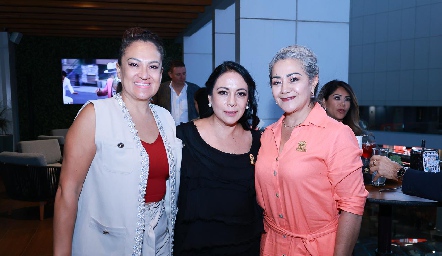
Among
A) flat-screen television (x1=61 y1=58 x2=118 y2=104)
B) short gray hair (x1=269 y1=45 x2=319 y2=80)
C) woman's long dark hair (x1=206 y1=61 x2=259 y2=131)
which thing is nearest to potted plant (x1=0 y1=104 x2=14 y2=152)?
flat-screen television (x1=61 y1=58 x2=118 y2=104)

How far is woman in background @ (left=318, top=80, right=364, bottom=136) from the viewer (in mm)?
3713

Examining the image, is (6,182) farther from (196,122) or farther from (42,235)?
(196,122)

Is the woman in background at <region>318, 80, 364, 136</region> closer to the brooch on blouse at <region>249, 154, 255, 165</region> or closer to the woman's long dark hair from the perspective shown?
the woman's long dark hair

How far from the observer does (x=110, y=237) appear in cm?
178

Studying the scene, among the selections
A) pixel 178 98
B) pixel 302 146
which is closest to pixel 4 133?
pixel 178 98

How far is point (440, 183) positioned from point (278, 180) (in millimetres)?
893

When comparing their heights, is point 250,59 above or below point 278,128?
above

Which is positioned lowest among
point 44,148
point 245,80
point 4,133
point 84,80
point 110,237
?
point 44,148

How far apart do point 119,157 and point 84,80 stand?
982 centimetres

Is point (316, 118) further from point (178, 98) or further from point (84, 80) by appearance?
point (84, 80)

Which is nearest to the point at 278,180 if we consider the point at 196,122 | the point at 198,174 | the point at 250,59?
the point at 198,174

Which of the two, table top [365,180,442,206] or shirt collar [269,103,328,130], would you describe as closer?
shirt collar [269,103,328,130]

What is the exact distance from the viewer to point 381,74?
64.2 ft

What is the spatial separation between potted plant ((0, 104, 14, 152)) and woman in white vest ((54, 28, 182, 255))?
8163 mm
